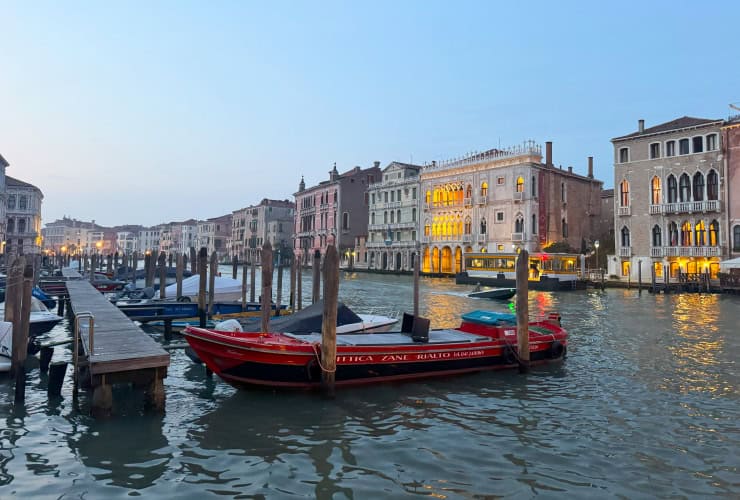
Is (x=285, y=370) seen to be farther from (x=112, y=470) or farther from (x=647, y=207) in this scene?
(x=647, y=207)

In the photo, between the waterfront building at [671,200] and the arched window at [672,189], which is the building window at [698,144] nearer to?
the waterfront building at [671,200]

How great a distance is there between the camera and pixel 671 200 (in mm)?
35156

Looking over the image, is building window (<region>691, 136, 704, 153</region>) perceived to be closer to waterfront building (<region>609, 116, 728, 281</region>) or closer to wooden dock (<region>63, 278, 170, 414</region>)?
waterfront building (<region>609, 116, 728, 281</region>)

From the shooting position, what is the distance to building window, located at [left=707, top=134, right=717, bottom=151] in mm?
32750

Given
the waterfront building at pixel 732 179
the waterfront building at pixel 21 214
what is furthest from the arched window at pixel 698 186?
the waterfront building at pixel 21 214

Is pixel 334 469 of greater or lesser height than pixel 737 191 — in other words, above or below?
below

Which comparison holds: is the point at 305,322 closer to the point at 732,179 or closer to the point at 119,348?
the point at 119,348

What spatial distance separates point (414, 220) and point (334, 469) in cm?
5107

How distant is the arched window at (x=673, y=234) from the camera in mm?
35062

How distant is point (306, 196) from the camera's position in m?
73.6

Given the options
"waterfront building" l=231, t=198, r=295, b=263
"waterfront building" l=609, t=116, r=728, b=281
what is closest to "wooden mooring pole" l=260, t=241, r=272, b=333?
"waterfront building" l=609, t=116, r=728, b=281

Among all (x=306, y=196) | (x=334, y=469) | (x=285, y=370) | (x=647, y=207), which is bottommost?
(x=334, y=469)

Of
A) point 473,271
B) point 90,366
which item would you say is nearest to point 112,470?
point 90,366

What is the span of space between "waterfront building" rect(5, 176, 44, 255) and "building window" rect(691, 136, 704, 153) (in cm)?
6290
